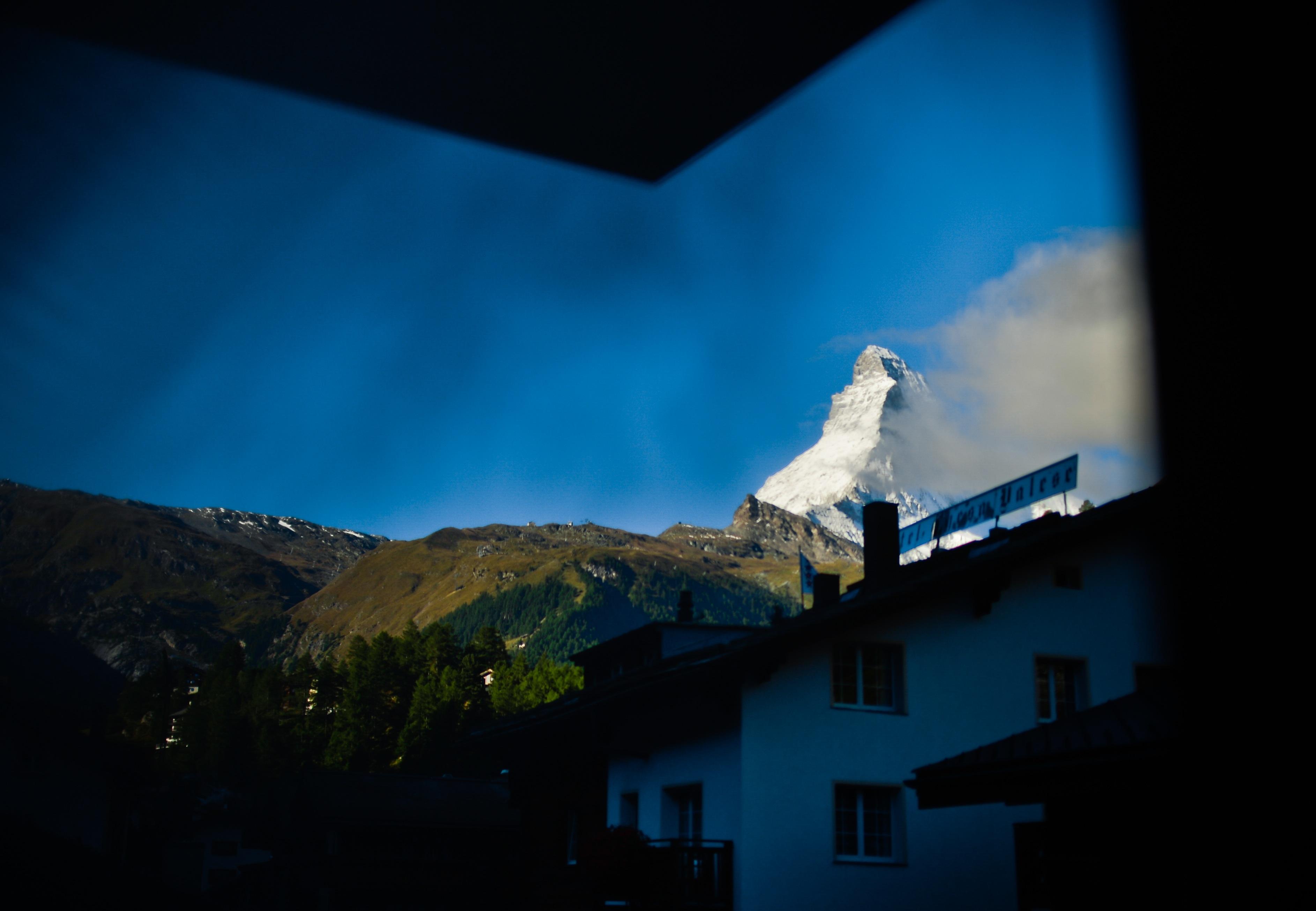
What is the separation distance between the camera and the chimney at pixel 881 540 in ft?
66.8

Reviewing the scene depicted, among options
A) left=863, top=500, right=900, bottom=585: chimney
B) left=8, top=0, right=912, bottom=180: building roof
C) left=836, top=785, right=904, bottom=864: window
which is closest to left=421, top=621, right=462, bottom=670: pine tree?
left=863, top=500, right=900, bottom=585: chimney

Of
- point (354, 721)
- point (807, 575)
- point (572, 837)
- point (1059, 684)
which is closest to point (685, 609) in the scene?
point (807, 575)

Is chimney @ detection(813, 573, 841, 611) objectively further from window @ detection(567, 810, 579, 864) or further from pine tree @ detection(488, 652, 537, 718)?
pine tree @ detection(488, 652, 537, 718)

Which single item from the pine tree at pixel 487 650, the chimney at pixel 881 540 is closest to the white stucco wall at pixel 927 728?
the chimney at pixel 881 540

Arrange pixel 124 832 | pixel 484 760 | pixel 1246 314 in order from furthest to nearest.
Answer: pixel 484 760
pixel 124 832
pixel 1246 314

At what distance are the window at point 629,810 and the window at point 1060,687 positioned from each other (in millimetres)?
7695

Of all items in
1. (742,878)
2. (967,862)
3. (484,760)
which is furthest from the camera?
(484,760)

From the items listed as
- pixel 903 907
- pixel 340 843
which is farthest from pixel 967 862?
pixel 340 843

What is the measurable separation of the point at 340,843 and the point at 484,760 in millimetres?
26302

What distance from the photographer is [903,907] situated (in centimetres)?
1511

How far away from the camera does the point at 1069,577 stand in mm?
17969

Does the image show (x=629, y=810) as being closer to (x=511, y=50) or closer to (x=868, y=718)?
(x=868, y=718)

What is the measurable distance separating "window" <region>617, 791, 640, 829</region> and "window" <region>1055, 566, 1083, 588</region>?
881cm

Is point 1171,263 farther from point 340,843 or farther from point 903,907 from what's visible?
point 340,843
